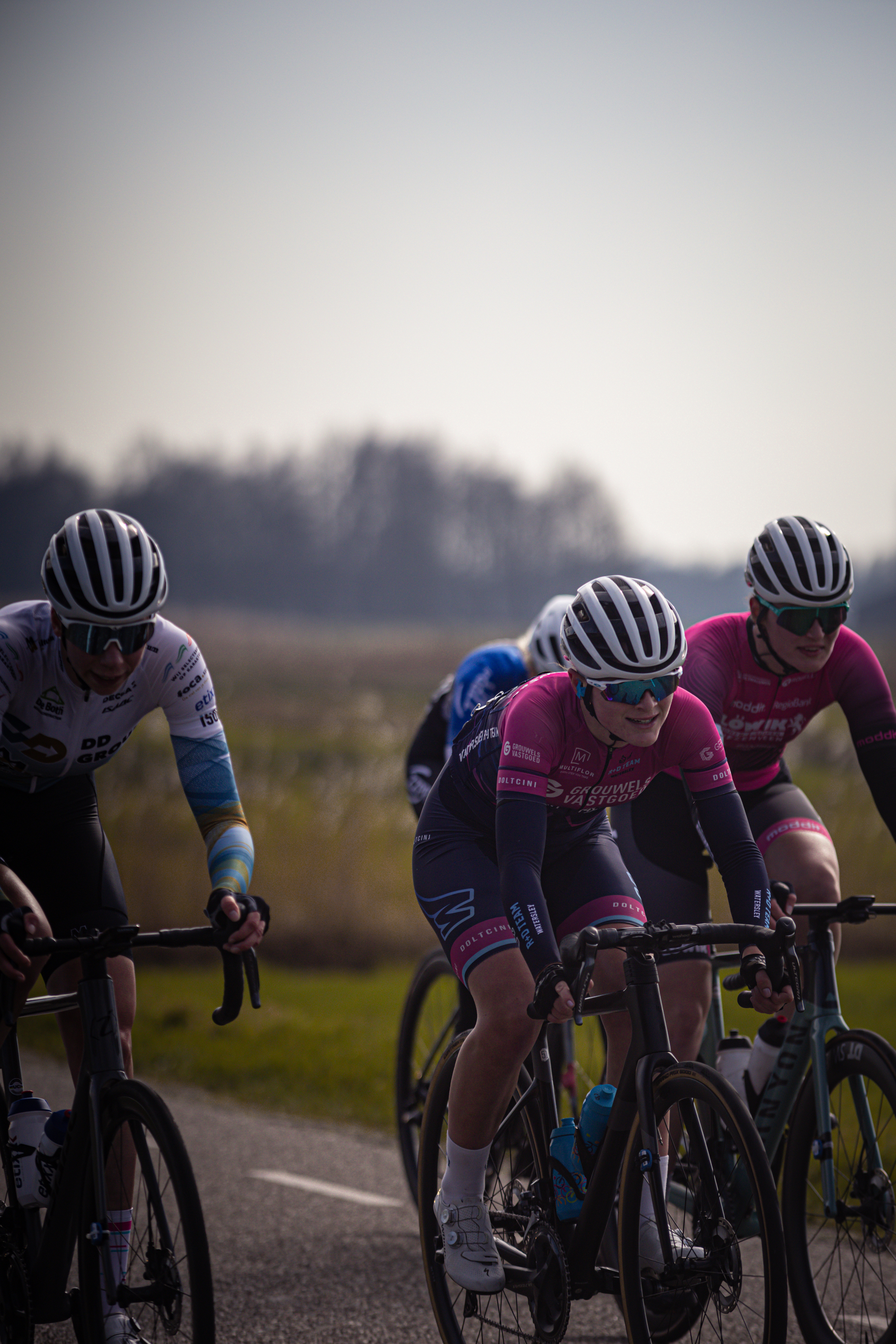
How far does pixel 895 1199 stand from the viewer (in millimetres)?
3516

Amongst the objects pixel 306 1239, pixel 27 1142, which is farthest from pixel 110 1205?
pixel 306 1239

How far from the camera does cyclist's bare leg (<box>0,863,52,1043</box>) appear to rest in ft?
10.4

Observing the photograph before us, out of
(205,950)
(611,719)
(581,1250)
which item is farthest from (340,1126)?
(205,950)

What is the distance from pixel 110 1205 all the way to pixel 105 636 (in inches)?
58.9

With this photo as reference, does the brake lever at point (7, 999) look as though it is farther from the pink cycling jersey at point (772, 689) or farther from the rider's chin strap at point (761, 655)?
the rider's chin strap at point (761, 655)

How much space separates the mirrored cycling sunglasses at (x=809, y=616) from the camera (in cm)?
431

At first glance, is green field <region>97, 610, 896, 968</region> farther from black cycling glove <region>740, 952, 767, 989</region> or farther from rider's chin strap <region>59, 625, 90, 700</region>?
black cycling glove <region>740, 952, 767, 989</region>

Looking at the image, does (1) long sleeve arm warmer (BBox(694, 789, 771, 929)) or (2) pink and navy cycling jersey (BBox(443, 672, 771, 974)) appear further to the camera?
(1) long sleeve arm warmer (BBox(694, 789, 771, 929))

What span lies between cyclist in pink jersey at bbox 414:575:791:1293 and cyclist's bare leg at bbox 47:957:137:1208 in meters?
0.94

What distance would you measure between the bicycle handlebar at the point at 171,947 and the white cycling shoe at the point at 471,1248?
91 centimetres

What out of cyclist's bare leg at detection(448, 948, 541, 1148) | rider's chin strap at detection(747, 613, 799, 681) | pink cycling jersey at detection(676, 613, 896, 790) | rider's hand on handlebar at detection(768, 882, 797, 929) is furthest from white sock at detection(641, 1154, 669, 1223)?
rider's chin strap at detection(747, 613, 799, 681)

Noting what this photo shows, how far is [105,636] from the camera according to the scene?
3449 mm

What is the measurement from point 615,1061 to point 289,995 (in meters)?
7.96

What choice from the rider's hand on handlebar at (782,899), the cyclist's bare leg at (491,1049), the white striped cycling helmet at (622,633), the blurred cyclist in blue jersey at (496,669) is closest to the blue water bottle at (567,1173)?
the cyclist's bare leg at (491,1049)
